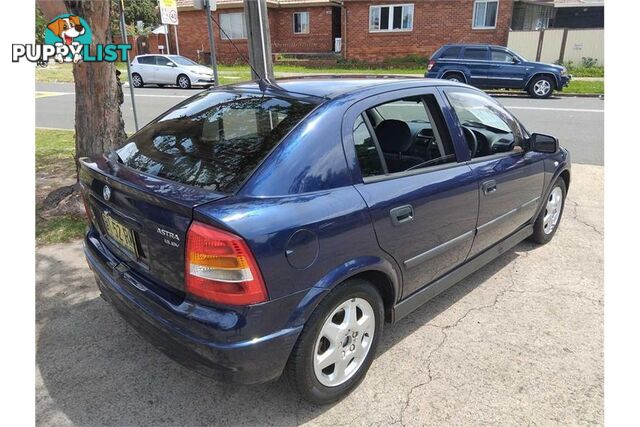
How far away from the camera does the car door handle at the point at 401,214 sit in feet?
8.18

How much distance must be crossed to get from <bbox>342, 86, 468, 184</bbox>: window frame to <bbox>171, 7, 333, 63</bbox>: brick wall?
1026 inches

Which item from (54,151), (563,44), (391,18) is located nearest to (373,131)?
(54,151)

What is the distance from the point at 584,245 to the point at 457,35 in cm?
2163

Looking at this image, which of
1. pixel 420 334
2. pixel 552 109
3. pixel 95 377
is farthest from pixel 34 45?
pixel 552 109

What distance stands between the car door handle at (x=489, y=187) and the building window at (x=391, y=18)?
23.4 meters

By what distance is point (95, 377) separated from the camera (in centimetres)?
266

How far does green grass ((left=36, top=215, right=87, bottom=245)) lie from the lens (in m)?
4.46

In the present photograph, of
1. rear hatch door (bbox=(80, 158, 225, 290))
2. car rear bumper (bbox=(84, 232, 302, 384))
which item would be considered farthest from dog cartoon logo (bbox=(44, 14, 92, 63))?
car rear bumper (bbox=(84, 232, 302, 384))

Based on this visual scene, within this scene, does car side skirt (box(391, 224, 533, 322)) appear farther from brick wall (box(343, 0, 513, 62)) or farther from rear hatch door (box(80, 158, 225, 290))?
brick wall (box(343, 0, 513, 62))

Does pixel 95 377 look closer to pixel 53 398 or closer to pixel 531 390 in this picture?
pixel 53 398

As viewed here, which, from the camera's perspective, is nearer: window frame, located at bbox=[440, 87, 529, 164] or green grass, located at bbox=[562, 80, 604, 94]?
window frame, located at bbox=[440, 87, 529, 164]

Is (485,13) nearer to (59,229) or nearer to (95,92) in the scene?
(95,92)

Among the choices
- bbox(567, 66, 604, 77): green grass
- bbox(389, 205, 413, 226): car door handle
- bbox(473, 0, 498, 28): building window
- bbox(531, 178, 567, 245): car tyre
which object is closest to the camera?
bbox(389, 205, 413, 226): car door handle

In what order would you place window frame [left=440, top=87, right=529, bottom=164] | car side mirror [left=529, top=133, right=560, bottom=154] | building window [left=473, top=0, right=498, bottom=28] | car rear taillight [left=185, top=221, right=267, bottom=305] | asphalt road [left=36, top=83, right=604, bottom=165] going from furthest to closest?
building window [left=473, top=0, right=498, bottom=28], asphalt road [left=36, top=83, right=604, bottom=165], car side mirror [left=529, top=133, right=560, bottom=154], window frame [left=440, top=87, right=529, bottom=164], car rear taillight [left=185, top=221, right=267, bottom=305]
